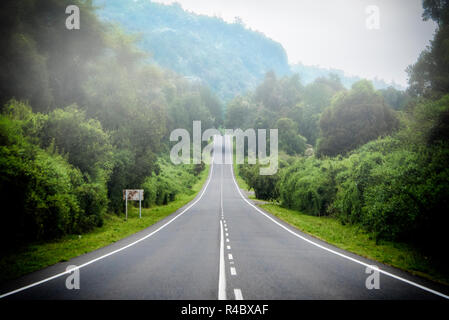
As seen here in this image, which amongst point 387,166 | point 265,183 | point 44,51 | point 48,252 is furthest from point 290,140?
point 48,252

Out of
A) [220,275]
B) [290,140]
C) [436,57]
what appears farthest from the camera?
[290,140]

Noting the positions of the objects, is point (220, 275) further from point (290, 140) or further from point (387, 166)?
point (290, 140)

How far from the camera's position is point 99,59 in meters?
33.6

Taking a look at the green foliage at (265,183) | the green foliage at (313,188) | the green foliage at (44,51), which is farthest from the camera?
the green foliage at (265,183)

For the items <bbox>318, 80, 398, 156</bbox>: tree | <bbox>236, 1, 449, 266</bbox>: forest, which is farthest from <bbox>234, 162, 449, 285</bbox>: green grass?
<bbox>318, 80, 398, 156</bbox>: tree

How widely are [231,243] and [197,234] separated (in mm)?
3283

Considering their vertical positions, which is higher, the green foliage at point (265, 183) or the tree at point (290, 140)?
the tree at point (290, 140)

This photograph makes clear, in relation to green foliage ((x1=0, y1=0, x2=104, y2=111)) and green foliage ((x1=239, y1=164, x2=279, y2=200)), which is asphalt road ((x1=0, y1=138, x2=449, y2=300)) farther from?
green foliage ((x1=239, y1=164, x2=279, y2=200))

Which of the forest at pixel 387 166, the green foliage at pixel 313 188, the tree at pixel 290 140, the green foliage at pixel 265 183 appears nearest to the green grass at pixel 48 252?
the forest at pixel 387 166

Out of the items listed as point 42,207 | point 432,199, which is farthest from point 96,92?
point 432,199

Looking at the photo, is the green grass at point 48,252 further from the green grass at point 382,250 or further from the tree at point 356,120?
the tree at point 356,120

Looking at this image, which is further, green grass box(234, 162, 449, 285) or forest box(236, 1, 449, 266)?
forest box(236, 1, 449, 266)

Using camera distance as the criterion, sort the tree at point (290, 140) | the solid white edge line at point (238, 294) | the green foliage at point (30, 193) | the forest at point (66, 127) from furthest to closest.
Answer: the tree at point (290, 140) < the forest at point (66, 127) < the green foliage at point (30, 193) < the solid white edge line at point (238, 294)
